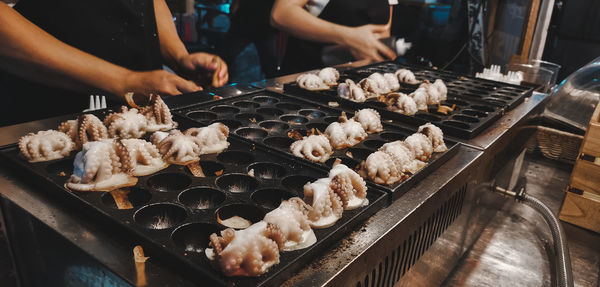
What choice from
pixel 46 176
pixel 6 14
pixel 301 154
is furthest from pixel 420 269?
pixel 6 14

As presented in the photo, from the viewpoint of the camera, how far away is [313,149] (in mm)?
1692

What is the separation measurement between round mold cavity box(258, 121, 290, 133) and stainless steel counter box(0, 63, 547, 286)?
2.55ft

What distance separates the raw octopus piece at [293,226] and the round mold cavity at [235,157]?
584 millimetres

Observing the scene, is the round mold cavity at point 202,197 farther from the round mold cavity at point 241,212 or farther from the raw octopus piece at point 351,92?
the raw octopus piece at point 351,92

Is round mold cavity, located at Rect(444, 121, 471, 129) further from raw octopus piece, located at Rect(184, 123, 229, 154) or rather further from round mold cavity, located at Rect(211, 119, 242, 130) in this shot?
raw octopus piece, located at Rect(184, 123, 229, 154)

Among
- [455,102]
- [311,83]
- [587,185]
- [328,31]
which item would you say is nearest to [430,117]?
[455,102]

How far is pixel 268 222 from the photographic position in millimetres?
1086

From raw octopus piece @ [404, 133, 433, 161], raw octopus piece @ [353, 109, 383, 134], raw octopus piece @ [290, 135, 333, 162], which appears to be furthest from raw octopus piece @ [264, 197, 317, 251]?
raw octopus piece @ [353, 109, 383, 134]

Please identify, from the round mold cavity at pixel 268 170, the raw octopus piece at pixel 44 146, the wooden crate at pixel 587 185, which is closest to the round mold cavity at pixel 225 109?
the round mold cavity at pixel 268 170

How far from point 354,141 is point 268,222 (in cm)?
91

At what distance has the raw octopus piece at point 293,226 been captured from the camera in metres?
1.09

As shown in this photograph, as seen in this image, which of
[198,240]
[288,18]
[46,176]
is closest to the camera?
[198,240]

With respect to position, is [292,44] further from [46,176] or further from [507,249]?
[46,176]

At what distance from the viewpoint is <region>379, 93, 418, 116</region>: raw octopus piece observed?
233 centimetres
